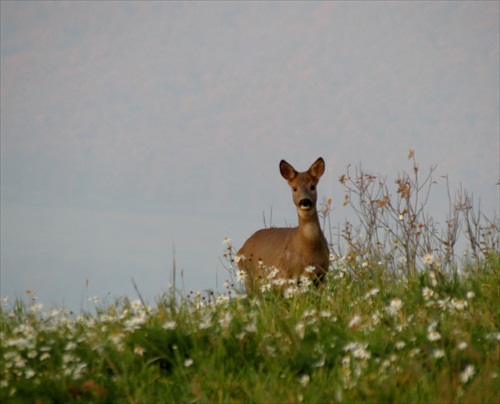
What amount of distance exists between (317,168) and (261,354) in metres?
4.95

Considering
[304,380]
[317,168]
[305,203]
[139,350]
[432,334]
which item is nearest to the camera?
[304,380]

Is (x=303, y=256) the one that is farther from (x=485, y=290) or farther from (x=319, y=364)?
(x=319, y=364)

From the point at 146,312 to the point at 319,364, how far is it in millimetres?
1739

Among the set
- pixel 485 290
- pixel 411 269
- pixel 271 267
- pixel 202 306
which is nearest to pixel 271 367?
pixel 202 306

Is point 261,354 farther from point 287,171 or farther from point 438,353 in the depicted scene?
point 287,171

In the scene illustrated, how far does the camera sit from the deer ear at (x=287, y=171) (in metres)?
10.8

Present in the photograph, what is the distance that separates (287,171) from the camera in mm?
10883

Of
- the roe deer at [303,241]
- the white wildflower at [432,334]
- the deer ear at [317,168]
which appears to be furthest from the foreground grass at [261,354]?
the deer ear at [317,168]

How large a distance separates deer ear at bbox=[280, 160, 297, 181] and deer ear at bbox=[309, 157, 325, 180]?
0.75 ft

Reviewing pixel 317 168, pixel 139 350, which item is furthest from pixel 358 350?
pixel 317 168

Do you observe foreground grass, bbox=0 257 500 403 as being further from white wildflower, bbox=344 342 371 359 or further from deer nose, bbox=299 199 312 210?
deer nose, bbox=299 199 312 210

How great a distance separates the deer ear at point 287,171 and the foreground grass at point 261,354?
3.72 meters

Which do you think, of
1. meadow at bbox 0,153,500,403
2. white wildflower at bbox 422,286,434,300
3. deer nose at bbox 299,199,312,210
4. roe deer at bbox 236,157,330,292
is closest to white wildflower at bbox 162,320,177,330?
meadow at bbox 0,153,500,403

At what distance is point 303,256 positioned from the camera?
417 inches
